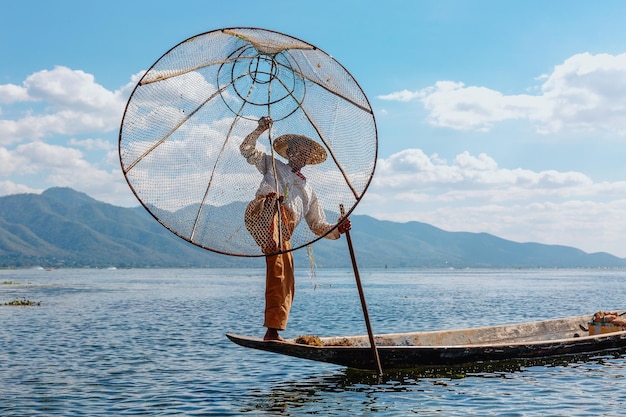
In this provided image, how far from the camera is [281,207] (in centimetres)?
1046

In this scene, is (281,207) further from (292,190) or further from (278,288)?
(278,288)

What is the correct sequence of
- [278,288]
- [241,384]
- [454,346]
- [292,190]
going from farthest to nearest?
[241,384] → [454,346] → [278,288] → [292,190]

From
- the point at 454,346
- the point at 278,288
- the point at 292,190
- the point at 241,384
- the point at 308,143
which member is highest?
the point at 308,143

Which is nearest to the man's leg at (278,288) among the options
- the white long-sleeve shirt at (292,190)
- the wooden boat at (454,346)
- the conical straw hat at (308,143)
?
the wooden boat at (454,346)

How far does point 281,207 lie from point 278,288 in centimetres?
124

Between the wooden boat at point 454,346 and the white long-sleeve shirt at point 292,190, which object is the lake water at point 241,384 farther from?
the white long-sleeve shirt at point 292,190

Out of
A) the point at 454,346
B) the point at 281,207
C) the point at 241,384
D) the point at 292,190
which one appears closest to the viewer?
the point at 281,207

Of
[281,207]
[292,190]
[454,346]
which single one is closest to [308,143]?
[292,190]

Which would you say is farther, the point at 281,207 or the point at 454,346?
the point at 454,346

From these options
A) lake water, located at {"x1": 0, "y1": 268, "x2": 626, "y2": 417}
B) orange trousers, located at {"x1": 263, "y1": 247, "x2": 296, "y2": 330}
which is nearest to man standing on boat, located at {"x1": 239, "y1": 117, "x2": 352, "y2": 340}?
orange trousers, located at {"x1": 263, "y1": 247, "x2": 296, "y2": 330}

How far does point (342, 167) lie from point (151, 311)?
2717cm

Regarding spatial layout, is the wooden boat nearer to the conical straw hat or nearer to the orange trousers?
the orange trousers

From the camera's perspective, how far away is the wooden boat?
1201 cm

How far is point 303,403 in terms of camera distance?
11.9m
